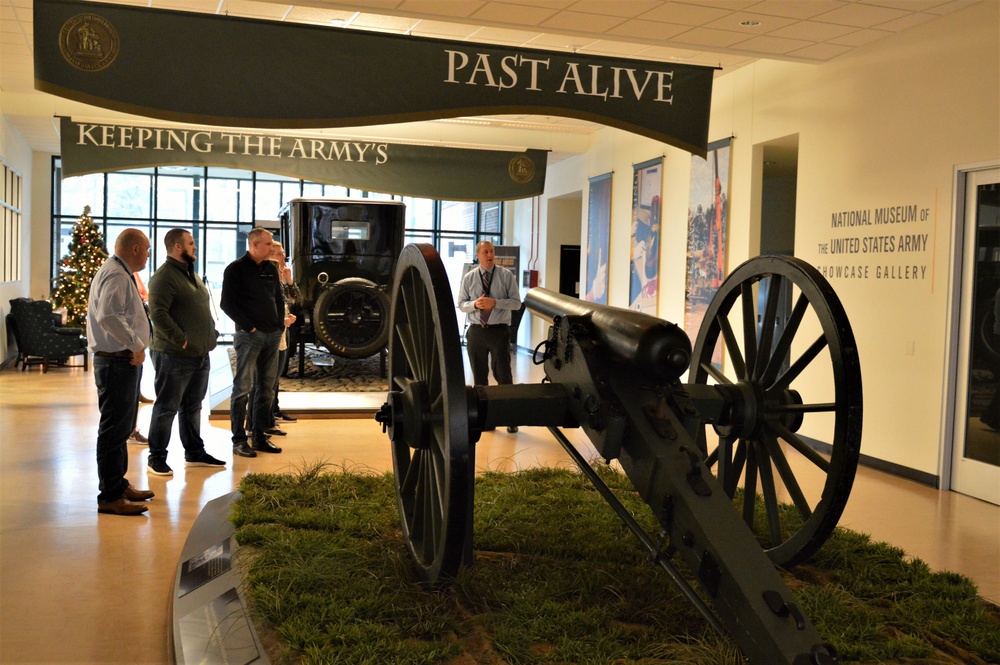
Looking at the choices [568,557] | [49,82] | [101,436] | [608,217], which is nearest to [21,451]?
[101,436]

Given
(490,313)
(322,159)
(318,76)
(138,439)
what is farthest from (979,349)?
(322,159)

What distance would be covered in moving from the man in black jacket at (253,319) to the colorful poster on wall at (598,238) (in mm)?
6416

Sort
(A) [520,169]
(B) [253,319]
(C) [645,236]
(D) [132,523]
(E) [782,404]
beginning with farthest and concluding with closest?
(A) [520,169], (C) [645,236], (B) [253,319], (D) [132,523], (E) [782,404]

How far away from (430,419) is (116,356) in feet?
7.90

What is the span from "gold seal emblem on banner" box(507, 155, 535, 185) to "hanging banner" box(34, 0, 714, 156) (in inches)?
205

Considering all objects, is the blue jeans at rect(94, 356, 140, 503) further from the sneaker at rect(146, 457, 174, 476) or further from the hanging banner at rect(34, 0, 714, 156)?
the hanging banner at rect(34, 0, 714, 156)

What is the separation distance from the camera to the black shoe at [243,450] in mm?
6555

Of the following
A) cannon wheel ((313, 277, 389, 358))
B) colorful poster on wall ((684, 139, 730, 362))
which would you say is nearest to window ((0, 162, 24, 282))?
cannon wheel ((313, 277, 389, 358))

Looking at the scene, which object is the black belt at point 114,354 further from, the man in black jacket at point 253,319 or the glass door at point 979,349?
the glass door at point 979,349

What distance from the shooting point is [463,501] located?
2.93 m

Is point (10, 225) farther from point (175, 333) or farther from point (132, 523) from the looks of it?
point (132, 523)

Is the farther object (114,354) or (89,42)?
(89,42)

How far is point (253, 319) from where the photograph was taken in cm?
639

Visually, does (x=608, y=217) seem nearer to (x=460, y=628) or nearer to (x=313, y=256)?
(x=313, y=256)
